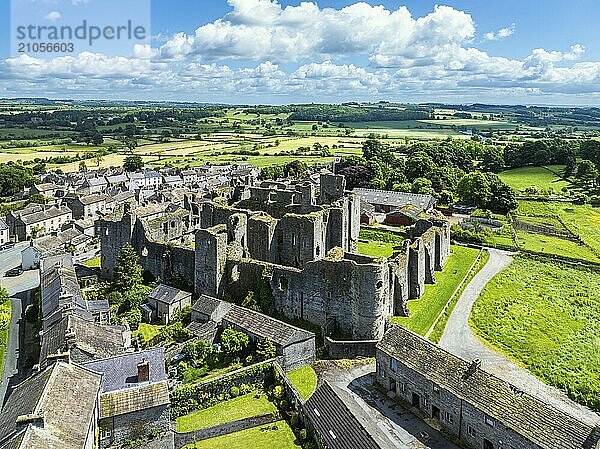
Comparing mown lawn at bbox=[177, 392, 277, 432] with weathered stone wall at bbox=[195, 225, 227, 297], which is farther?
weathered stone wall at bbox=[195, 225, 227, 297]

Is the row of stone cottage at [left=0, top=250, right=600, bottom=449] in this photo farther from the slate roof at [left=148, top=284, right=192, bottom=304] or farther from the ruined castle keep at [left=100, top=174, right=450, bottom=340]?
the slate roof at [left=148, top=284, right=192, bottom=304]

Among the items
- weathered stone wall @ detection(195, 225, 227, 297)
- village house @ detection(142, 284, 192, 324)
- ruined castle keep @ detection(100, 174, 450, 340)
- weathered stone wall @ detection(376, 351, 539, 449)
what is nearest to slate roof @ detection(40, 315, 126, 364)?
village house @ detection(142, 284, 192, 324)

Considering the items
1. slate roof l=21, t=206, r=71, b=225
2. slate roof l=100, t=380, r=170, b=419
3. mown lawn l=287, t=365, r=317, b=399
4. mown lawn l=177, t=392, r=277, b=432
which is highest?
slate roof l=21, t=206, r=71, b=225

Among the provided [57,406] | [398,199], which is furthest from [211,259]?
[398,199]

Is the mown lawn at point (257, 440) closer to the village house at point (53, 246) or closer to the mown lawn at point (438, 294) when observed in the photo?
the mown lawn at point (438, 294)

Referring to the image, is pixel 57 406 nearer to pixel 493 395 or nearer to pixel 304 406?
pixel 304 406

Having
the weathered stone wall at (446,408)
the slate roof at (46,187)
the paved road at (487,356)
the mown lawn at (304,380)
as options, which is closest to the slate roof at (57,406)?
the mown lawn at (304,380)
